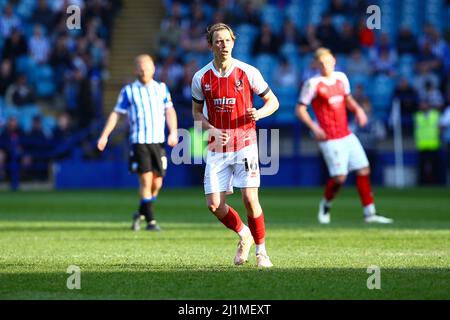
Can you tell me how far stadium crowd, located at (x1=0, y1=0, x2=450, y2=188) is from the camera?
2728 cm

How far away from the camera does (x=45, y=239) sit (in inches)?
506

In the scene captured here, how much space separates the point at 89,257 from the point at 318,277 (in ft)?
9.07

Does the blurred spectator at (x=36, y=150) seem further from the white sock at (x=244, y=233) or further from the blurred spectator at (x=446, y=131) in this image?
the white sock at (x=244, y=233)

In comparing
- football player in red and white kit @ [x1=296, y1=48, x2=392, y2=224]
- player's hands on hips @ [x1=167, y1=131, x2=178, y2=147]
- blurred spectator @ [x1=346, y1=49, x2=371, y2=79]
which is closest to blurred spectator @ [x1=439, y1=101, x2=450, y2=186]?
blurred spectator @ [x1=346, y1=49, x2=371, y2=79]

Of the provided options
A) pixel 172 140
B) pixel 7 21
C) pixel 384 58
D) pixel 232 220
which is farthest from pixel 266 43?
pixel 232 220

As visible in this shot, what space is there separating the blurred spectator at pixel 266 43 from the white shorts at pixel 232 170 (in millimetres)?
19659

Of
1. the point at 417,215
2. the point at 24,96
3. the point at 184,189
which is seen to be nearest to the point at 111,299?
the point at 417,215

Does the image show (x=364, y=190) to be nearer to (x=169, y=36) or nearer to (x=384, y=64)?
(x=384, y=64)

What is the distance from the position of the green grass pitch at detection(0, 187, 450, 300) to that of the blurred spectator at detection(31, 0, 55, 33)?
13066mm

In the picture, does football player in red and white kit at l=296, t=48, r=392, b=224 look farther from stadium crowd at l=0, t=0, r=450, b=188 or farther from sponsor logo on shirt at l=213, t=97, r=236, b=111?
stadium crowd at l=0, t=0, r=450, b=188

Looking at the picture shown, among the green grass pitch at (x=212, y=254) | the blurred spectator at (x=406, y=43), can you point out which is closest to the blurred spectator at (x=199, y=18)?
the blurred spectator at (x=406, y=43)

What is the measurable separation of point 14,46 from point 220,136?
812 inches

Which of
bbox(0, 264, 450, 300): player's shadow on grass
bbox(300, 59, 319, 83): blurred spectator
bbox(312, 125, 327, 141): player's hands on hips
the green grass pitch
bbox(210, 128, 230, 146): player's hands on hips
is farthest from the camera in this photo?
bbox(300, 59, 319, 83): blurred spectator
